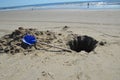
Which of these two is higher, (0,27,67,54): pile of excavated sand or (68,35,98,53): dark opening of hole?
(0,27,67,54): pile of excavated sand

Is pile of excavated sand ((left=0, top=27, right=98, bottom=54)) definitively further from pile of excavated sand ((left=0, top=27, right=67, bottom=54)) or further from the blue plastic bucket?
the blue plastic bucket

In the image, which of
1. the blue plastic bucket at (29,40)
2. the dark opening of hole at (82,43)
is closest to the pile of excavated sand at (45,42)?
the dark opening of hole at (82,43)

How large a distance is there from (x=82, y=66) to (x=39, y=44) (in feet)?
6.99

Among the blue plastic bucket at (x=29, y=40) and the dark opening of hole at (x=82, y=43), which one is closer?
the blue plastic bucket at (x=29, y=40)

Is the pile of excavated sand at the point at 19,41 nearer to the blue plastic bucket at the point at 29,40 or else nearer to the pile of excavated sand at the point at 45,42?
the pile of excavated sand at the point at 45,42

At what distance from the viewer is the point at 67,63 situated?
4.92 m

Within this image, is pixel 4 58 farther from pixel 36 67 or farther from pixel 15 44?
pixel 36 67

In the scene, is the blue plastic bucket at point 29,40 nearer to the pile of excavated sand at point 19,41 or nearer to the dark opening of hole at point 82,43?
the pile of excavated sand at point 19,41

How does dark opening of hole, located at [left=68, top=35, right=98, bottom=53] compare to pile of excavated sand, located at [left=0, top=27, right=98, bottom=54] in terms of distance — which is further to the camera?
dark opening of hole, located at [left=68, top=35, right=98, bottom=53]

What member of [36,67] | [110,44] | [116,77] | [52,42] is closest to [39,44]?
[52,42]

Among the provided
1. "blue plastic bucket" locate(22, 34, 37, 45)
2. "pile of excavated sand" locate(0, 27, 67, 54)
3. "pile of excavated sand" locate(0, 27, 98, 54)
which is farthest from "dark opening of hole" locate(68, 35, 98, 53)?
"blue plastic bucket" locate(22, 34, 37, 45)

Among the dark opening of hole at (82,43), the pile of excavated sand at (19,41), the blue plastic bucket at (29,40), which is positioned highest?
the blue plastic bucket at (29,40)

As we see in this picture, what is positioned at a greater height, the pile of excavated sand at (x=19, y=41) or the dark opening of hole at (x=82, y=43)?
the pile of excavated sand at (x=19, y=41)

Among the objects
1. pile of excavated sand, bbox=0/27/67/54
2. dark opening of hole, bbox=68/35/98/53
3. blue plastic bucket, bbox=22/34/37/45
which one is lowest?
dark opening of hole, bbox=68/35/98/53
